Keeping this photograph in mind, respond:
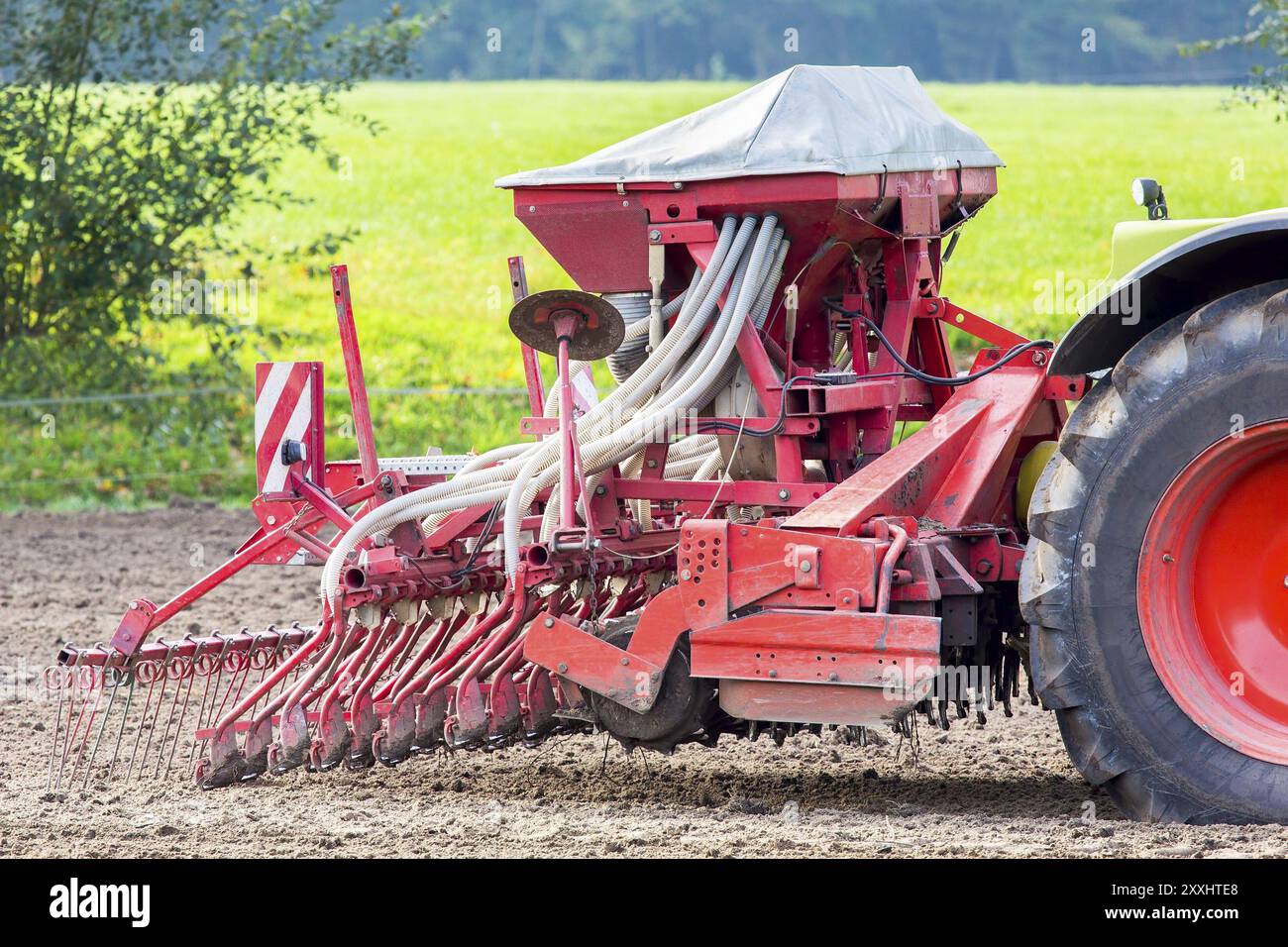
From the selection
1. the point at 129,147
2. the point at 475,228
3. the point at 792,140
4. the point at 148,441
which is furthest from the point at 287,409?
the point at 475,228

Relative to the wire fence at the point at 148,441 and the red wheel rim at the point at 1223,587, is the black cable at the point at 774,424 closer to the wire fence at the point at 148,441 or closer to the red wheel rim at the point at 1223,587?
the red wheel rim at the point at 1223,587

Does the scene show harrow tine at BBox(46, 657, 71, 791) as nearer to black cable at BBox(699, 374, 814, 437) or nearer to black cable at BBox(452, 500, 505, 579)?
black cable at BBox(452, 500, 505, 579)

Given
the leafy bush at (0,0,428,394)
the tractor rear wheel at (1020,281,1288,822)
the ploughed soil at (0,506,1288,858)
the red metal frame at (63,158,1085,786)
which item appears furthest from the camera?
the leafy bush at (0,0,428,394)

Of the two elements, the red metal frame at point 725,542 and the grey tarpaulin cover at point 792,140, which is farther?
the grey tarpaulin cover at point 792,140

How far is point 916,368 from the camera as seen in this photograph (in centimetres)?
557

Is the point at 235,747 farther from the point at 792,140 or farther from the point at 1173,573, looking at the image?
the point at 1173,573

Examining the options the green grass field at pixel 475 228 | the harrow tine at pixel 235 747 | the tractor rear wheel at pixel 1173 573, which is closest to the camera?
the tractor rear wheel at pixel 1173 573

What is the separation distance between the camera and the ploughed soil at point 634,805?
13.7 ft

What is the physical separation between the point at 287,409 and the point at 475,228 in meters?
14.1

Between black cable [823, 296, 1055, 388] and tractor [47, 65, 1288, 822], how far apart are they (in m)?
0.02

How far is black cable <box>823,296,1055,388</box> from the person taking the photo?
495cm

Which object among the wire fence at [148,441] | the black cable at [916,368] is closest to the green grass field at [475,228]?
the wire fence at [148,441]

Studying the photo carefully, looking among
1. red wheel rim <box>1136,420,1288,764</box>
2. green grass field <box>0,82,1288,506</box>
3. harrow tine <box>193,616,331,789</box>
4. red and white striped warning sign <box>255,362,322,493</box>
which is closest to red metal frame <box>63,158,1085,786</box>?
harrow tine <box>193,616,331,789</box>

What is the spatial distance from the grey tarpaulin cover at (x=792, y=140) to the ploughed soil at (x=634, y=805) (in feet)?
6.02
